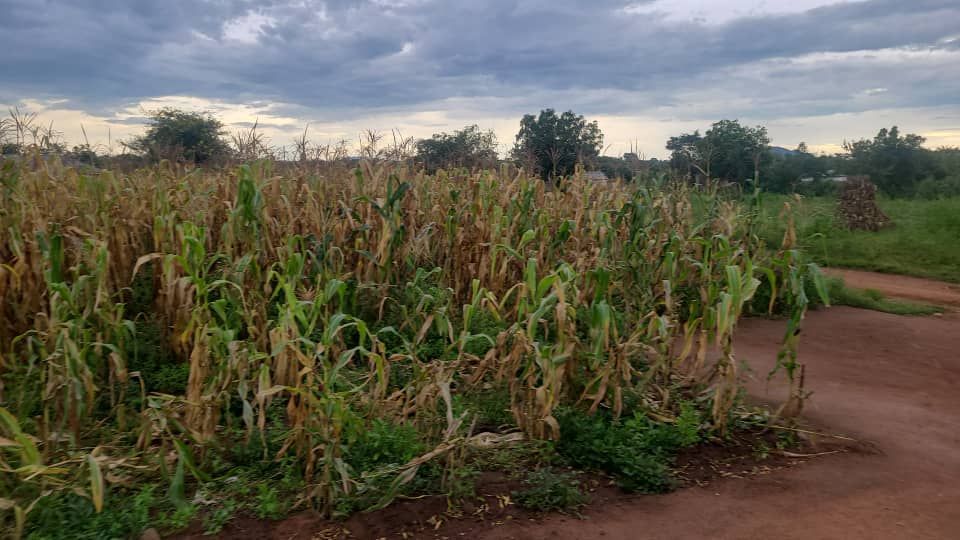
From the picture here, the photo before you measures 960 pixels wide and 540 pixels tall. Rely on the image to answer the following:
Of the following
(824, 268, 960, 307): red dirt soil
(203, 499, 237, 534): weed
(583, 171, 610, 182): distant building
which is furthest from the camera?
(824, 268, 960, 307): red dirt soil

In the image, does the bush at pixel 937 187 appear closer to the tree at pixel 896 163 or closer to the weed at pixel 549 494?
the tree at pixel 896 163

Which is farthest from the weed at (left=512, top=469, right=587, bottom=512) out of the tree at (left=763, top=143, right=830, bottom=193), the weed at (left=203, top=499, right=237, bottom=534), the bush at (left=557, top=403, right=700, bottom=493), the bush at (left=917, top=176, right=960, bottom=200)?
the bush at (left=917, top=176, right=960, bottom=200)

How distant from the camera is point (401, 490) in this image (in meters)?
2.96

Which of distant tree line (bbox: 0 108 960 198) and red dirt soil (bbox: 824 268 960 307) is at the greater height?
distant tree line (bbox: 0 108 960 198)

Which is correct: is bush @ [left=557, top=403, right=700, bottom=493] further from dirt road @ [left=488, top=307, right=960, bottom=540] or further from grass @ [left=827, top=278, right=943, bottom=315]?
grass @ [left=827, top=278, right=943, bottom=315]

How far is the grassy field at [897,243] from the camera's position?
9.85 m

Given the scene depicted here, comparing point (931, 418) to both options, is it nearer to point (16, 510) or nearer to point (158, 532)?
point (158, 532)

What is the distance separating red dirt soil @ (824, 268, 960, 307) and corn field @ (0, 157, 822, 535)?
3.30m

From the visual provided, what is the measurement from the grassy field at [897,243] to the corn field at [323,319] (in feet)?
16.0

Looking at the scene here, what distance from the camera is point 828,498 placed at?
3008 millimetres

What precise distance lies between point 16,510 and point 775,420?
341cm

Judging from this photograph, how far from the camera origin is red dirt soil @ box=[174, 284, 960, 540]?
2.72 meters

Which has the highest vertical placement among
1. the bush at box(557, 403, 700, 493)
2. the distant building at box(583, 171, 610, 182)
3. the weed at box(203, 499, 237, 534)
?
the distant building at box(583, 171, 610, 182)

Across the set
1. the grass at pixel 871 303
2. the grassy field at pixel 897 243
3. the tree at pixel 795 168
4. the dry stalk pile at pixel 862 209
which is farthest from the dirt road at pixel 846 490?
the tree at pixel 795 168
